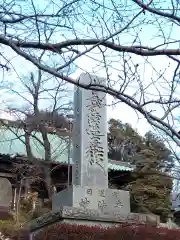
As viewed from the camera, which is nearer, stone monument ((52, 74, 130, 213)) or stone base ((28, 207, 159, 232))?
stone base ((28, 207, 159, 232))

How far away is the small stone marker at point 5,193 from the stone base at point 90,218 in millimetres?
8528

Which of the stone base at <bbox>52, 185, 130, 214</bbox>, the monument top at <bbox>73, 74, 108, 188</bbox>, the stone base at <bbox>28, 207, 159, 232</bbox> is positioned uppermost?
A: the monument top at <bbox>73, 74, 108, 188</bbox>

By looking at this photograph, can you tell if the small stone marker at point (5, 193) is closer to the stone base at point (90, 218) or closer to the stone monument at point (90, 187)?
the stone monument at point (90, 187)

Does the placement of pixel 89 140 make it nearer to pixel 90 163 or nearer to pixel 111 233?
pixel 90 163

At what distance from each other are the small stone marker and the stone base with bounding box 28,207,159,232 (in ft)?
28.0

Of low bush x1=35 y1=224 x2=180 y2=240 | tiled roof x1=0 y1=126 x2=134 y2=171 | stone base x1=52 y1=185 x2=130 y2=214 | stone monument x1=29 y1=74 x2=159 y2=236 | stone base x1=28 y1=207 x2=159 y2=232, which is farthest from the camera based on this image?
tiled roof x1=0 y1=126 x2=134 y2=171

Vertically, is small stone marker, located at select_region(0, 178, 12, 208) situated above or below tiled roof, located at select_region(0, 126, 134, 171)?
below

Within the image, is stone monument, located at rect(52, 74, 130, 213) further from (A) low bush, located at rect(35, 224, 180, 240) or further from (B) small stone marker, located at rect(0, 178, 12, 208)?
(B) small stone marker, located at rect(0, 178, 12, 208)

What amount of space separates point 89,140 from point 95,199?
4.99 feet

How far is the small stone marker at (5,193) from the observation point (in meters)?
16.2

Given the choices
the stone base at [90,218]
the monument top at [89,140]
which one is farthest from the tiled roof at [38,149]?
the stone base at [90,218]

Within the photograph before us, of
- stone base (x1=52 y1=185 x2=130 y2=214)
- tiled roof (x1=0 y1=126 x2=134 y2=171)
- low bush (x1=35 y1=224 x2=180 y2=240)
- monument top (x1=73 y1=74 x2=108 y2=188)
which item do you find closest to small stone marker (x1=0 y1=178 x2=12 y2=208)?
tiled roof (x1=0 y1=126 x2=134 y2=171)

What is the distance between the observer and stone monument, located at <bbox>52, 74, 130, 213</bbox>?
7.97 metres

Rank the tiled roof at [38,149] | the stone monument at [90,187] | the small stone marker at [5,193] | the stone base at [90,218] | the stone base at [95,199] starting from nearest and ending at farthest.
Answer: the stone base at [90,218]
the stone monument at [90,187]
the stone base at [95,199]
the small stone marker at [5,193]
the tiled roof at [38,149]
